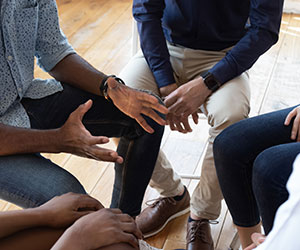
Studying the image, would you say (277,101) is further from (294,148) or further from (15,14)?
(15,14)

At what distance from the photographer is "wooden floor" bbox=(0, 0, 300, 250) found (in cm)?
173

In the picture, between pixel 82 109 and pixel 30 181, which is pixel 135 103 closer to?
pixel 82 109

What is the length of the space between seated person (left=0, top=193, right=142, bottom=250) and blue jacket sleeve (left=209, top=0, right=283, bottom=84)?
0.65m

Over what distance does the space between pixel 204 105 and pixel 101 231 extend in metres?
0.68

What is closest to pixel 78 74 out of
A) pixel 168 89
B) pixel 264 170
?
pixel 168 89

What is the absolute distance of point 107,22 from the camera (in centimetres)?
334

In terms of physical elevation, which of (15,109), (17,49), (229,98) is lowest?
(229,98)

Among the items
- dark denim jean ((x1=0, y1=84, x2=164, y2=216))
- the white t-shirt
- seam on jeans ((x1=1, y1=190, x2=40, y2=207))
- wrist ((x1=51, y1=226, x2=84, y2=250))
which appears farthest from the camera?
dark denim jean ((x1=0, y1=84, x2=164, y2=216))

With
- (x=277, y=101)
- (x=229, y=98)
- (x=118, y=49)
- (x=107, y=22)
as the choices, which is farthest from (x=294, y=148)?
(x=107, y=22)

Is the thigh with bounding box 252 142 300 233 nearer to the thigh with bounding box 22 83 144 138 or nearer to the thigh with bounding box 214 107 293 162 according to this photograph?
the thigh with bounding box 214 107 293 162

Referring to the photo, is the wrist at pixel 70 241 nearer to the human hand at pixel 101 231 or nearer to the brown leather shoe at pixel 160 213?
the human hand at pixel 101 231

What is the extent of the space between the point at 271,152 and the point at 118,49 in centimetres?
195

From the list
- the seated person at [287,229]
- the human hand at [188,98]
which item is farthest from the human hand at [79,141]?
the seated person at [287,229]

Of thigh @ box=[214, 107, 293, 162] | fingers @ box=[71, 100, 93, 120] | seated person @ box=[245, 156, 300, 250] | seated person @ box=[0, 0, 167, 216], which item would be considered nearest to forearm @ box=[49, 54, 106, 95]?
seated person @ box=[0, 0, 167, 216]
